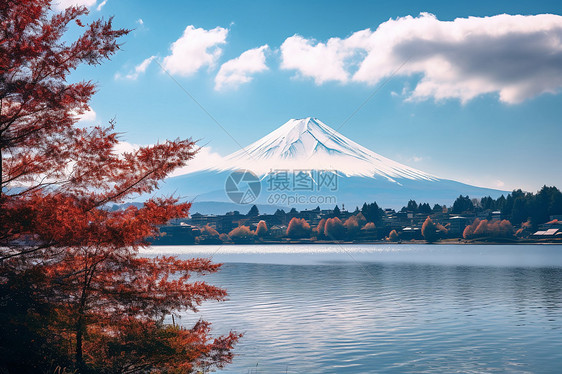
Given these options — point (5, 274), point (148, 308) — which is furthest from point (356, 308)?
point (5, 274)

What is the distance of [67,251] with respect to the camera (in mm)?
13281

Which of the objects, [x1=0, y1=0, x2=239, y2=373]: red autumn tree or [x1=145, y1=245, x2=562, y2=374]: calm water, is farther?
[x1=145, y1=245, x2=562, y2=374]: calm water

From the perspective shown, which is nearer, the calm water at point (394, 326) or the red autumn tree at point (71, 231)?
the red autumn tree at point (71, 231)

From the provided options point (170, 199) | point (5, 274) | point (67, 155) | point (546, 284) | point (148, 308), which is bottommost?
point (546, 284)

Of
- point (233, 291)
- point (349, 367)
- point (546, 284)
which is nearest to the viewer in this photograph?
point (349, 367)

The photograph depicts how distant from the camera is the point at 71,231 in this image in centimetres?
1287

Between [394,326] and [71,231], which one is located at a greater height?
[71,231]

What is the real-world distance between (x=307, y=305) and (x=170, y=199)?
29900 mm

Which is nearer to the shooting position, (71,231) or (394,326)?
(71,231)

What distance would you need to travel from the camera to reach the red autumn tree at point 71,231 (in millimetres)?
12594

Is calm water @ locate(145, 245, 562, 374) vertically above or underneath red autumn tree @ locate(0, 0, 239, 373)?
underneath

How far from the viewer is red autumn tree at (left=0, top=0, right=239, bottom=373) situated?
41.3ft

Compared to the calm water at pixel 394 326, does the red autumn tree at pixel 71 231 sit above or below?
above

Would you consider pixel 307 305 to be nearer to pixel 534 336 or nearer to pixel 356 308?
pixel 356 308
